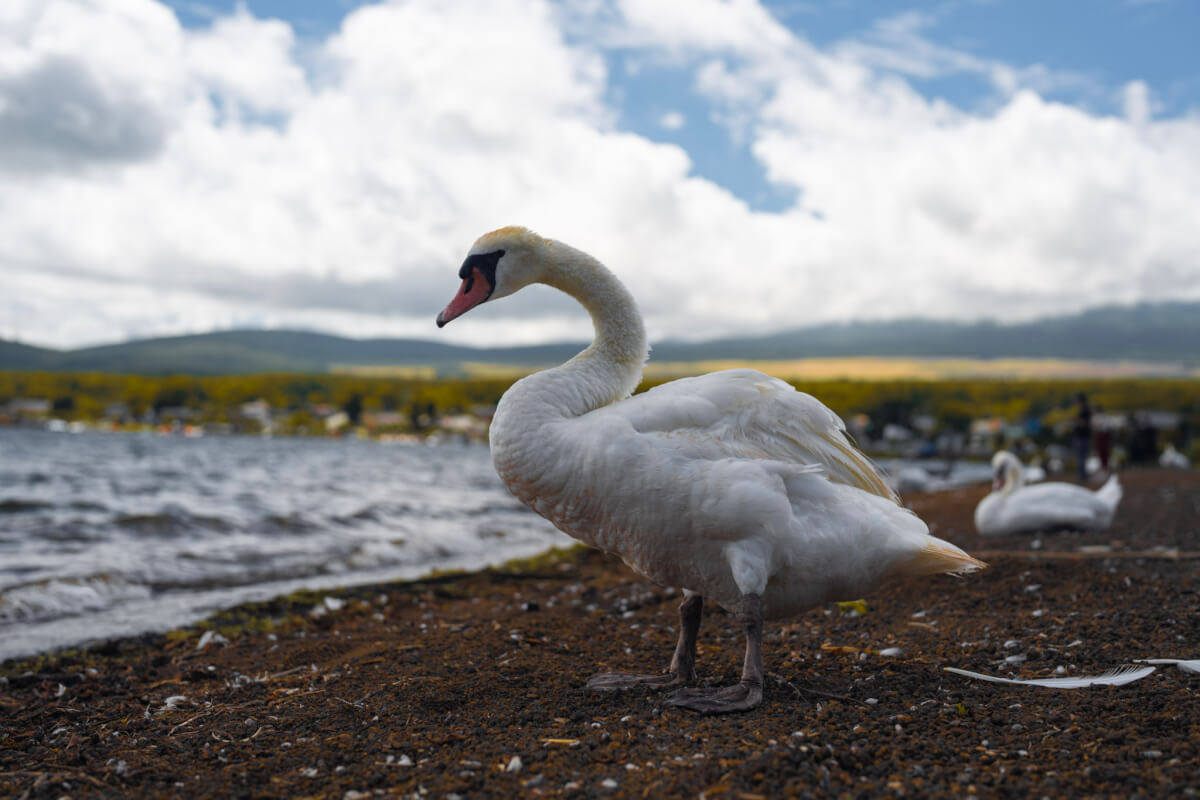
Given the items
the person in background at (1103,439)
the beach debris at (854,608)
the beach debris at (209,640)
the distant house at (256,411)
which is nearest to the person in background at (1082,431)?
the person in background at (1103,439)

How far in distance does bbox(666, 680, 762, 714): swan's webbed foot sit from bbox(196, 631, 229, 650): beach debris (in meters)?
4.89

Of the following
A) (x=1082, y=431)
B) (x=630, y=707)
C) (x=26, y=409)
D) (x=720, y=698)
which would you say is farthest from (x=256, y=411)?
(x=720, y=698)

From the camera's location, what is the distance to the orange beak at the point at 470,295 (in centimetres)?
537

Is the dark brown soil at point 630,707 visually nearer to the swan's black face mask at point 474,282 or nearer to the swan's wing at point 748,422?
the swan's wing at point 748,422

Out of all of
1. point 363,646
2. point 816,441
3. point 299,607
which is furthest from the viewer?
point 299,607

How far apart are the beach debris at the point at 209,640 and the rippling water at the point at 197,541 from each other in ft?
3.45

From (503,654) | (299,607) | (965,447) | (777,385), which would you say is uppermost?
(777,385)

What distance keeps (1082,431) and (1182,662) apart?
23057mm

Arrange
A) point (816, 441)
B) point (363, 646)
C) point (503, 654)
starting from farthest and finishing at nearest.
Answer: point (363, 646)
point (503, 654)
point (816, 441)

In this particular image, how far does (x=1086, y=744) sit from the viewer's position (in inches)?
147

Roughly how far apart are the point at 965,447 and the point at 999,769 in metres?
84.1

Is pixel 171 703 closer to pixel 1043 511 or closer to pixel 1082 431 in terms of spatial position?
pixel 1043 511

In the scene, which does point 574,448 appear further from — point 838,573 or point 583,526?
point 838,573

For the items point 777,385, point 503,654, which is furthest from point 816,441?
point 503,654
